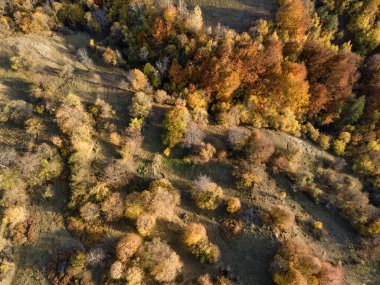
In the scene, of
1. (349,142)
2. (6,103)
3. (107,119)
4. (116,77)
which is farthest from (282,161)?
(6,103)

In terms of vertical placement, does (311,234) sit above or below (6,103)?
below

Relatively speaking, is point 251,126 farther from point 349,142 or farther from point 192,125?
point 349,142

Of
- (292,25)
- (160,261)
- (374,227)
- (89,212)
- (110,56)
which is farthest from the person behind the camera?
(292,25)

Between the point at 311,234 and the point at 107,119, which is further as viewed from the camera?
the point at 107,119

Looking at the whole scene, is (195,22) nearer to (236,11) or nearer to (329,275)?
(236,11)

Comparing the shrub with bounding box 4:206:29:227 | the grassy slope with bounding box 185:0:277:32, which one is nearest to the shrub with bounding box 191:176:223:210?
the shrub with bounding box 4:206:29:227

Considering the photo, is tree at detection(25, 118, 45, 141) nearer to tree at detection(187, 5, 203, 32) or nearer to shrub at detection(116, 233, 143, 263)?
shrub at detection(116, 233, 143, 263)

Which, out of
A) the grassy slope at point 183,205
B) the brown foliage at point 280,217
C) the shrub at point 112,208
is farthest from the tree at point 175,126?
the brown foliage at point 280,217

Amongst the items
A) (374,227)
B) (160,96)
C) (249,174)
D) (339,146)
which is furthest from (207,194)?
(339,146)
